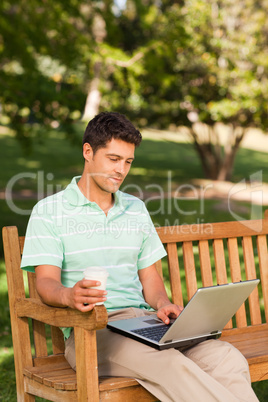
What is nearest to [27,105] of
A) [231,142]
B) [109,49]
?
[109,49]

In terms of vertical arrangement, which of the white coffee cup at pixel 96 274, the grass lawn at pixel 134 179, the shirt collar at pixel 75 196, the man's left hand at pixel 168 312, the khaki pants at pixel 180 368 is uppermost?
the grass lawn at pixel 134 179

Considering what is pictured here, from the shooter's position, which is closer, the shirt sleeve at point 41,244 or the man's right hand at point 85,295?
the man's right hand at point 85,295

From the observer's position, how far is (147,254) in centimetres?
336

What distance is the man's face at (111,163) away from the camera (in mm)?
3100

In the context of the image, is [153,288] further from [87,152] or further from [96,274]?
[96,274]

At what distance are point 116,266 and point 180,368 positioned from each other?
72 cm

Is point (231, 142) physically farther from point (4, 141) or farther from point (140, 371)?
point (140, 371)

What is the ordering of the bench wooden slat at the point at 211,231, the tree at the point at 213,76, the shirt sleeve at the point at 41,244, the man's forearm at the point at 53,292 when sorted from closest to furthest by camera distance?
1. the man's forearm at the point at 53,292
2. the shirt sleeve at the point at 41,244
3. the bench wooden slat at the point at 211,231
4. the tree at the point at 213,76

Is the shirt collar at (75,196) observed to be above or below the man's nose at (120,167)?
below

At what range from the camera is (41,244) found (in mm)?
2916

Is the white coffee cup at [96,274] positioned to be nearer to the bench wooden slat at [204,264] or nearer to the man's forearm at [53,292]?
the man's forearm at [53,292]

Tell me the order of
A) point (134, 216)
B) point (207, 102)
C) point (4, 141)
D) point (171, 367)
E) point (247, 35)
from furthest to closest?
point (4, 141)
point (207, 102)
point (247, 35)
point (134, 216)
point (171, 367)

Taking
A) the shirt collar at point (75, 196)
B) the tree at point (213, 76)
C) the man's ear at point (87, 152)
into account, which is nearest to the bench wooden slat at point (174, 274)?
the shirt collar at point (75, 196)

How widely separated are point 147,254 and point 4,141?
20.7m
